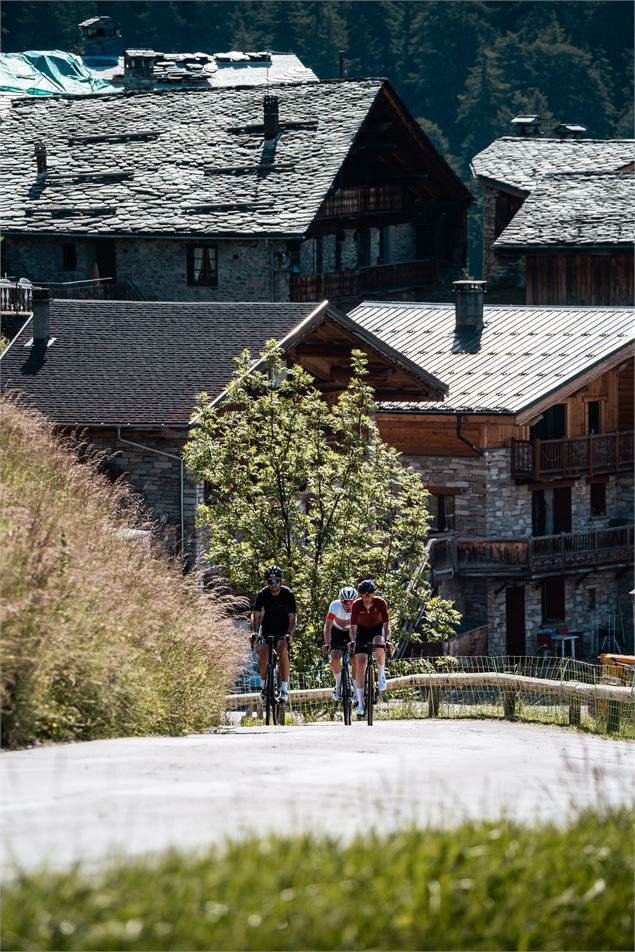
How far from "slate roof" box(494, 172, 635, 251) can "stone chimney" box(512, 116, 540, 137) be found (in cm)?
1627

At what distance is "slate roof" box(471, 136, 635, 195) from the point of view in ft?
194

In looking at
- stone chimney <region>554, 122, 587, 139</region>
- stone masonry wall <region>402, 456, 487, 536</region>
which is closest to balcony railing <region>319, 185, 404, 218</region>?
stone masonry wall <region>402, 456, 487, 536</region>

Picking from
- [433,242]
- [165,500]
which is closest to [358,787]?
[165,500]

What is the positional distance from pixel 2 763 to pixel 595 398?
112 ft

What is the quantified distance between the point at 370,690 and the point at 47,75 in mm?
62935

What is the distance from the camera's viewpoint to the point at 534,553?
41656mm

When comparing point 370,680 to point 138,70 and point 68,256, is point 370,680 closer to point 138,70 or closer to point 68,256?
point 68,256

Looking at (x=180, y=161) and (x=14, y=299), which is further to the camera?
(x=180, y=161)

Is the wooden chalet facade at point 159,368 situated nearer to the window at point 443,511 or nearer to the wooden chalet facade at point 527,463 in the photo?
the wooden chalet facade at point 527,463

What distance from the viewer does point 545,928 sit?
695cm

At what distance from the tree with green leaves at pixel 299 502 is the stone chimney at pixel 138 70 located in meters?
47.6

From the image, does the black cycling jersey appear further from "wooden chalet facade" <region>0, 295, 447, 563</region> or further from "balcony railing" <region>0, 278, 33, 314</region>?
"balcony railing" <region>0, 278, 33, 314</region>

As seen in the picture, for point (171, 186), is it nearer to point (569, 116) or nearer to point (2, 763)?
point (2, 763)

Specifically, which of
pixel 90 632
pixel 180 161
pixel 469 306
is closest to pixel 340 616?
pixel 90 632
